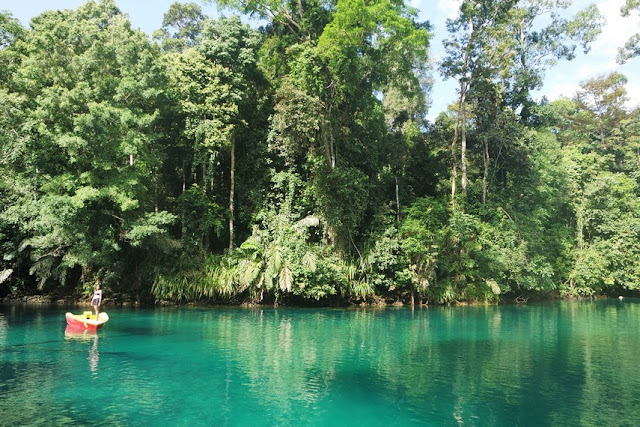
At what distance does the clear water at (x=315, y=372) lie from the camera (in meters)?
7.75

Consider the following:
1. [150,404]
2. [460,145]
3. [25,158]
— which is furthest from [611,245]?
[25,158]

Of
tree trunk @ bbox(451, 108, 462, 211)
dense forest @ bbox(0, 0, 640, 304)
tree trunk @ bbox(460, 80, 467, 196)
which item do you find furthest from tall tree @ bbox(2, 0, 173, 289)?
tree trunk @ bbox(460, 80, 467, 196)

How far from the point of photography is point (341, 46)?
22391 mm

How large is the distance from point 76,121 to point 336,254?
1331cm

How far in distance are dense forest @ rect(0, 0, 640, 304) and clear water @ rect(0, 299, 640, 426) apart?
16.2 ft

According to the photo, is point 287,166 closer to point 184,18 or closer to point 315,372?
point 315,372

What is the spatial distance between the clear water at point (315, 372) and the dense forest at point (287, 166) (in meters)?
4.93

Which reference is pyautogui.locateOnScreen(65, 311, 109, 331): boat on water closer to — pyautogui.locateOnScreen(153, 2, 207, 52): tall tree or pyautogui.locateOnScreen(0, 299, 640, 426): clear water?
pyautogui.locateOnScreen(0, 299, 640, 426): clear water

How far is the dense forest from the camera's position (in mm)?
20656

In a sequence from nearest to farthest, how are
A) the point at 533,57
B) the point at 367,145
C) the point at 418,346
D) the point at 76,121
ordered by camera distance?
1. the point at 418,346
2. the point at 76,121
3. the point at 367,145
4. the point at 533,57

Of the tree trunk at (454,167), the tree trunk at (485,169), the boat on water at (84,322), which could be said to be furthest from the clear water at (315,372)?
the tree trunk at (485,169)

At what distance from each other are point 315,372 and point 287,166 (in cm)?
1684

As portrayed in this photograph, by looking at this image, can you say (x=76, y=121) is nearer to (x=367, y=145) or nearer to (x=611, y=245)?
(x=367, y=145)

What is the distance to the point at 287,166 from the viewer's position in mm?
26094
